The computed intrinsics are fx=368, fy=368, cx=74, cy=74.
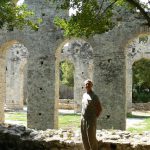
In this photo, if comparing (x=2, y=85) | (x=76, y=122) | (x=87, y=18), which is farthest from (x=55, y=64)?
(x=87, y=18)

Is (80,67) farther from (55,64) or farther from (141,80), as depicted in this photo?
(55,64)

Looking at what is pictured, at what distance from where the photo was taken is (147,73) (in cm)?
3019

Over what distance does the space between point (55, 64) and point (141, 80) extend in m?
16.7

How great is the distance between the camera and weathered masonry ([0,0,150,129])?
45.6ft

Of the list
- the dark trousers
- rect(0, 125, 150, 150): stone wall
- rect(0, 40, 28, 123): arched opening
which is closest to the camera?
the dark trousers

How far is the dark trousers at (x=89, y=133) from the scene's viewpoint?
7.54 m

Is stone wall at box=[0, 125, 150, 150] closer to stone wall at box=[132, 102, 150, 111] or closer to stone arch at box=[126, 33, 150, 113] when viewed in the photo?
stone arch at box=[126, 33, 150, 113]

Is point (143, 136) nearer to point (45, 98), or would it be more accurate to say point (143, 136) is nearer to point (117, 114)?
point (117, 114)

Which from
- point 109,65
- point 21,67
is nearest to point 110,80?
point 109,65

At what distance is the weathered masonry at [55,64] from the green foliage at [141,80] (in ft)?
52.3

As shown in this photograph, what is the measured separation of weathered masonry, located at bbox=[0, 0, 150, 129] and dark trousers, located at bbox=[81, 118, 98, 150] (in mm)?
6338

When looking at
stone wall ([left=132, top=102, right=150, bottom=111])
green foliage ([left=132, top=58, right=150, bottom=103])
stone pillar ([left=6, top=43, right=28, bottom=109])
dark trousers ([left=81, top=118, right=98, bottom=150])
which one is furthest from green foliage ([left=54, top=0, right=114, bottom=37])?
green foliage ([left=132, top=58, right=150, bottom=103])

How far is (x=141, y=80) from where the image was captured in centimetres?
3078

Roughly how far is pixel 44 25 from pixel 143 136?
777 centimetres
